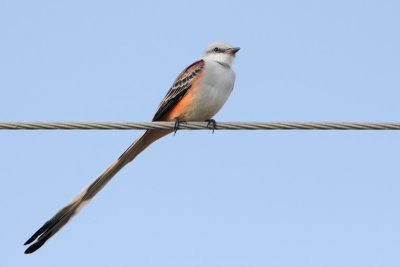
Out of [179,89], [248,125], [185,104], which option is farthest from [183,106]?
[248,125]

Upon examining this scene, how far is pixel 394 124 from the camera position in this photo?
16.1 ft

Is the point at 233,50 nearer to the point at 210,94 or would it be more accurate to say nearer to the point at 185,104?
the point at 210,94

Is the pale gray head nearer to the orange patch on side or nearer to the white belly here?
the white belly

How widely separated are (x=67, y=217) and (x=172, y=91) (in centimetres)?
177

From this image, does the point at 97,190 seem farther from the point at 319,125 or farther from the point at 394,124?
the point at 394,124

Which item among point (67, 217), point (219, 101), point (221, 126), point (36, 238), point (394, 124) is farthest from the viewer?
point (219, 101)

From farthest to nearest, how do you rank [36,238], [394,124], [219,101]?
1. [219,101]
2. [36,238]
3. [394,124]

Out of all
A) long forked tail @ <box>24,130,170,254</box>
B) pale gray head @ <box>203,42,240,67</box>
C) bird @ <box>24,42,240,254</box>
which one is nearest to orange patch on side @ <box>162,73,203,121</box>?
bird @ <box>24,42,240,254</box>

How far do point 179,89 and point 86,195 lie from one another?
151 cm

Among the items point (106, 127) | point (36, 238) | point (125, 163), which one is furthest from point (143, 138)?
point (106, 127)

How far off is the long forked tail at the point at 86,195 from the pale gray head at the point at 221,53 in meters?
1.22

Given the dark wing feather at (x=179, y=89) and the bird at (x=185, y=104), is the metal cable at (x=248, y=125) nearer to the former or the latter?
the bird at (x=185, y=104)

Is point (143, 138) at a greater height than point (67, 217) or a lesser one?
greater

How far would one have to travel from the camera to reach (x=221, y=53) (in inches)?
305
